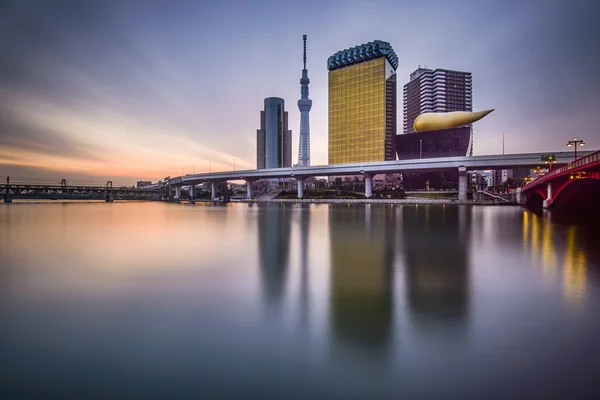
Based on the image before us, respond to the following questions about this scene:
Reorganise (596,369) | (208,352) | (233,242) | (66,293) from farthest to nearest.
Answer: (233,242) < (66,293) < (208,352) < (596,369)

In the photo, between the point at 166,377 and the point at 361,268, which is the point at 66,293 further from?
the point at 361,268

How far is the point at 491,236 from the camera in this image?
19.6 meters

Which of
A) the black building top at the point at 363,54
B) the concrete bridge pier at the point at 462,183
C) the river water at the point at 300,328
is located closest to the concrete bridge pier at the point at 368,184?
the concrete bridge pier at the point at 462,183

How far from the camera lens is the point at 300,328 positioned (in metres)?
5.91

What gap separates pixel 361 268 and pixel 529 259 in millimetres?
7679

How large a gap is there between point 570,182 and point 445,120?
127 meters

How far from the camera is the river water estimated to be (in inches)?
165

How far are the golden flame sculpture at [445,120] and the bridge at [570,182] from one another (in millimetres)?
99315

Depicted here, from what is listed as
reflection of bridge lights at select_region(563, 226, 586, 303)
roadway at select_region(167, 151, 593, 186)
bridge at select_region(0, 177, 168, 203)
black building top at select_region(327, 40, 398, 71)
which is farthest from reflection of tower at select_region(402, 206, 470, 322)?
black building top at select_region(327, 40, 398, 71)

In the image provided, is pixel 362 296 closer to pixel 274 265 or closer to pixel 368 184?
pixel 274 265

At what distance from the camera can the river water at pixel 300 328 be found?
4.20 m

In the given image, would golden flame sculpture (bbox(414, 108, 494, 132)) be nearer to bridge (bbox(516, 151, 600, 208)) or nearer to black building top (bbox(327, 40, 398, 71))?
black building top (bbox(327, 40, 398, 71))

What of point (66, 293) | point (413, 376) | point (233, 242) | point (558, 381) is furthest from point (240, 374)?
point (233, 242)

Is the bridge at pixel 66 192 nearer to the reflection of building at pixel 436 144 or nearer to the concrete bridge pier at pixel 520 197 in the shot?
the reflection of building at pixel 436 144
